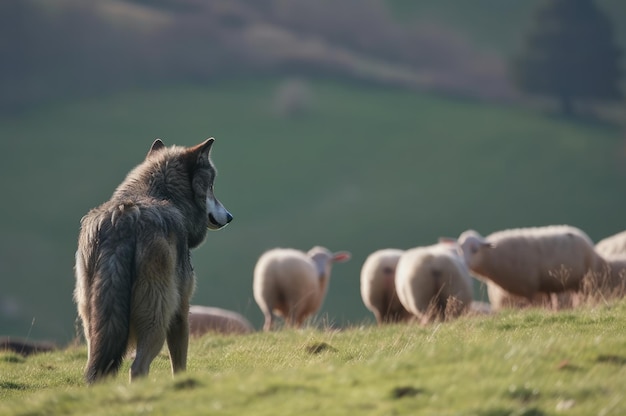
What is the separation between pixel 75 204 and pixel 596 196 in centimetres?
3055

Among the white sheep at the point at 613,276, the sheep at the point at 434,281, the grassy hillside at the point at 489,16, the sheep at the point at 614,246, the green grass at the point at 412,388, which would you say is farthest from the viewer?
the grassy hillside at the point at 489,16

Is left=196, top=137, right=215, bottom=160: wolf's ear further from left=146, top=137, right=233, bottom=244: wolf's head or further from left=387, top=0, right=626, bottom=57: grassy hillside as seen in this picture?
left=387, top=0, right=626, bottom=57: grassy hillside

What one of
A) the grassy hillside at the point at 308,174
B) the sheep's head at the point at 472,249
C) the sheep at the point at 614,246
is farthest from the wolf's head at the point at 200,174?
the grassy hillside at the point at 308,174

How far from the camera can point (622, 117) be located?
68.7 metres

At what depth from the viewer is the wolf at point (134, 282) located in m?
7.83

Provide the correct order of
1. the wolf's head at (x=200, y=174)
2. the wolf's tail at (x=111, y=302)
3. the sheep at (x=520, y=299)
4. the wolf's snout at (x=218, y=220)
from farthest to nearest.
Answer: the sheep at (x=520, y=299) < the wolf's snout at (x=218, y=220) < the wolf's head at (x=200, y=174) < the wolf's tail at (x=111, y=302)

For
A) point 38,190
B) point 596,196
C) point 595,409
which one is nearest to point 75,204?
point 38,190

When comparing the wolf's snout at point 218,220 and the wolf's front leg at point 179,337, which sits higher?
the wolf's snout at point 218,220

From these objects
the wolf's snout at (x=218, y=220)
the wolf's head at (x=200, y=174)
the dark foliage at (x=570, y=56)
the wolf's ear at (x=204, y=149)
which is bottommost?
the wolf's snout at (x=218, y=220)

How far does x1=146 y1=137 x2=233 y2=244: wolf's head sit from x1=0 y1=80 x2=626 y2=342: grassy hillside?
38129 millimetres

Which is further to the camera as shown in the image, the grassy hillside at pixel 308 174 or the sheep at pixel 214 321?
the grassy hillside at pixel 308 174

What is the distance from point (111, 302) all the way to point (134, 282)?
247mm

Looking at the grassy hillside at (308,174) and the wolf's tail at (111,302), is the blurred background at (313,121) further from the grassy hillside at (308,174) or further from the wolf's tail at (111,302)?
the wolf's tail at (111,302)

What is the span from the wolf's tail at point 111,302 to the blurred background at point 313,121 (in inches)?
1586
